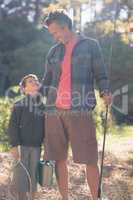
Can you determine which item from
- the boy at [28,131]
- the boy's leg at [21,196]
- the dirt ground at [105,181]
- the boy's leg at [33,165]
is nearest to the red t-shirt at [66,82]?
the boy at [28,131]

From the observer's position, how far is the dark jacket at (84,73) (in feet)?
15.3

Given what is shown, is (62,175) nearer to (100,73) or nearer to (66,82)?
(66,82)

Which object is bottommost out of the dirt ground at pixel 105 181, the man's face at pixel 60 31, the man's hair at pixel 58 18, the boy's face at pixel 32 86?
the dirt ground at pixel 105 181

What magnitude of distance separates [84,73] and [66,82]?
184mm

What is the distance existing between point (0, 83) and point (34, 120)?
21.7 meters

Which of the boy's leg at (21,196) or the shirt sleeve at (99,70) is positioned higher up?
the shirt sleeve at (99,70)

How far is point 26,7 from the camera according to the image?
3144 cm

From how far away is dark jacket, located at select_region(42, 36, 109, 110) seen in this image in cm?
467

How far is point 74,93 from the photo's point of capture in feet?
15.5

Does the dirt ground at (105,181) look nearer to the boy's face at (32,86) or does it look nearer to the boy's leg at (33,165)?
the boy's leg at (33,165)

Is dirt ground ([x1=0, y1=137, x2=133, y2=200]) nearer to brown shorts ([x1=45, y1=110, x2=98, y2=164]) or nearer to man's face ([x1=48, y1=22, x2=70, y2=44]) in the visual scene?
brown shorts ([x1=45, y1=110, x2=98, y2=164])

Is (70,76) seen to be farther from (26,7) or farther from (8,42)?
(26,7)

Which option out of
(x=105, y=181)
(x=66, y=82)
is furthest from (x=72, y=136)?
(x=105, y=181)

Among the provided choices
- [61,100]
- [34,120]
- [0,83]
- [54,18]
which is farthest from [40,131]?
[0,83]
